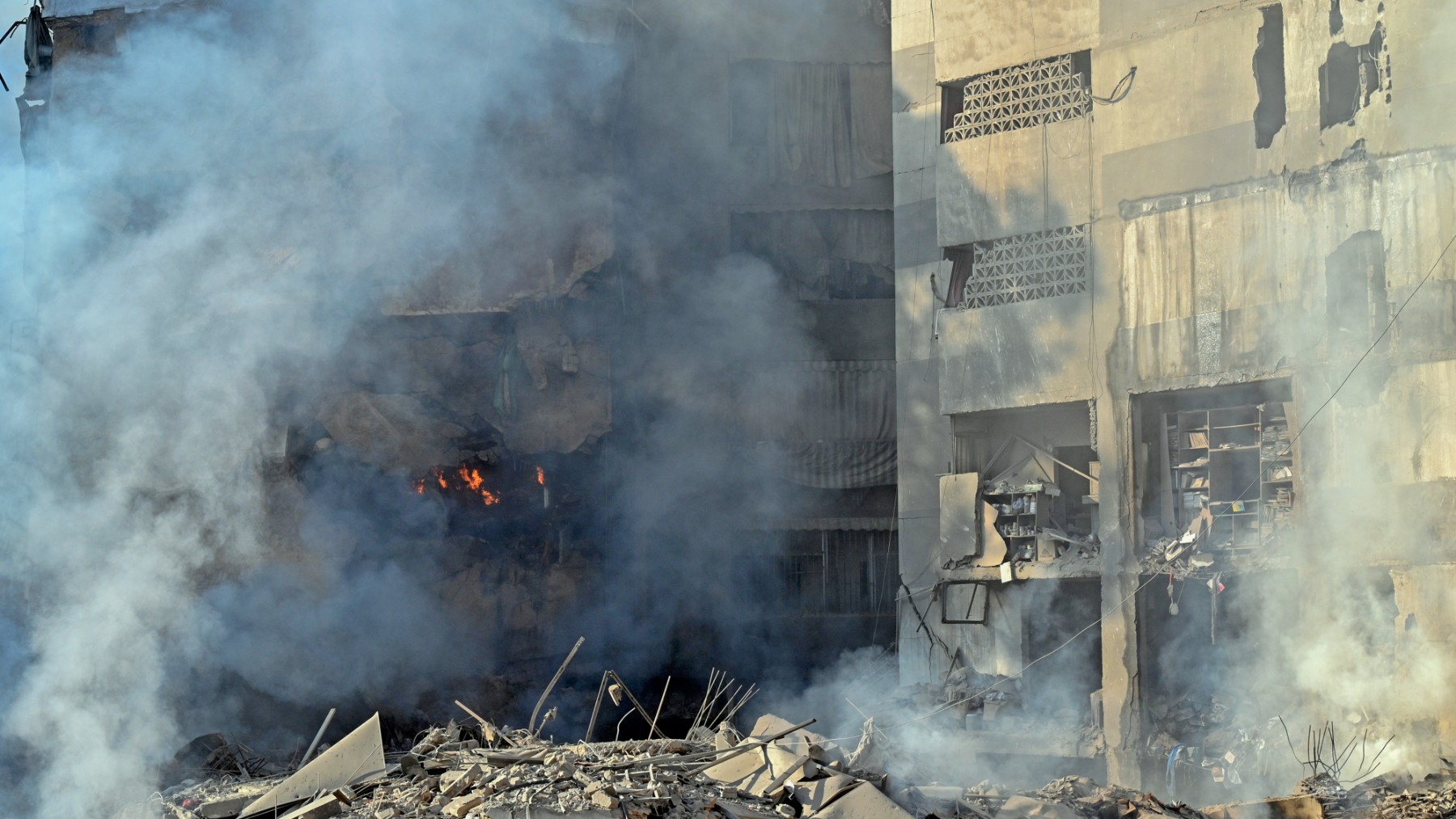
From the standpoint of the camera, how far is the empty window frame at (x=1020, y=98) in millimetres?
17656

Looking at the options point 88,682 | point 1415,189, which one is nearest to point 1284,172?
point 1415,189

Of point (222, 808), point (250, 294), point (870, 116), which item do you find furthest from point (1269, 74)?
point (222, 808)

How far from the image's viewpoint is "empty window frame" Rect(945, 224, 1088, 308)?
17453 millimetres

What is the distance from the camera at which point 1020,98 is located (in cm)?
1814

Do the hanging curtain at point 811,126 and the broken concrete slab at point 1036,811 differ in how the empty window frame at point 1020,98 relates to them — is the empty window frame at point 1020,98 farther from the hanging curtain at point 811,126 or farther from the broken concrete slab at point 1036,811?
the broken concrete slab at point 1036,811

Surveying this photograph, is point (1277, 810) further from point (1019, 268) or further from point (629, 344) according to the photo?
point (629, 344)

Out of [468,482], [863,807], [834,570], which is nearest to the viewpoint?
[863,807]

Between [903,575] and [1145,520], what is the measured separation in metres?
3.45

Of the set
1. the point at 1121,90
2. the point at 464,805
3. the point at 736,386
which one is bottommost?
the point at 464,805

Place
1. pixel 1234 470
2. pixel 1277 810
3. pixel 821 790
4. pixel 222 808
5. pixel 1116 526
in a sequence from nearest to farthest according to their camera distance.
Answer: pixel 821 790 → pixel 1277 810 → pixel 222 808 → pixel 1234 470 → pixel 1116 526

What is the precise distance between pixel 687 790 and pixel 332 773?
3099 millimetres

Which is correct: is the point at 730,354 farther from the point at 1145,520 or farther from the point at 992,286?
the point at 1145,520

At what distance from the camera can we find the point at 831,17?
20906mm

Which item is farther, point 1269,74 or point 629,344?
point 629,344
